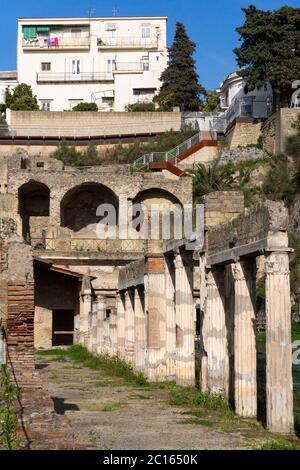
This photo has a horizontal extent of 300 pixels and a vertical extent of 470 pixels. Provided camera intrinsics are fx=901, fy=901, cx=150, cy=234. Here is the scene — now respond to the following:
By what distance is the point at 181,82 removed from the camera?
64.2 metres

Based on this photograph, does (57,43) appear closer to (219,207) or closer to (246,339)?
(219,207)

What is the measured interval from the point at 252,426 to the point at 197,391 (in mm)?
4494

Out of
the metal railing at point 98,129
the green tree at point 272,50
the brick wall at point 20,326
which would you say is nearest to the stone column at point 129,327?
the brick wall at point 20,326

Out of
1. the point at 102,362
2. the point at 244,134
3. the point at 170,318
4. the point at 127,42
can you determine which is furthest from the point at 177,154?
the point at 170,318

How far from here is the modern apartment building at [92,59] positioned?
2768 inches

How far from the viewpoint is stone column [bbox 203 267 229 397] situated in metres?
15.5

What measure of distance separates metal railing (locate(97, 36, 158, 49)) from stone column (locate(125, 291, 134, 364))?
50.4 m

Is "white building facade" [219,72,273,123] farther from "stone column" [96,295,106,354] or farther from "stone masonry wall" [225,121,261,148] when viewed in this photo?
"stone column" [96,295,106,354]

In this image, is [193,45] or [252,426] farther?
[193,45]

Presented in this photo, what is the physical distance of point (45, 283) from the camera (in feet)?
121

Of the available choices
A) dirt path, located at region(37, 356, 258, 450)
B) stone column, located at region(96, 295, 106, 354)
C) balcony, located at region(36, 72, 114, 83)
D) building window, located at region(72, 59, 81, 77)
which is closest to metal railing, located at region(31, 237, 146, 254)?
stone column, located at region(96, 295, 106, 354)

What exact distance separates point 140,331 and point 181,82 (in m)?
43.6
